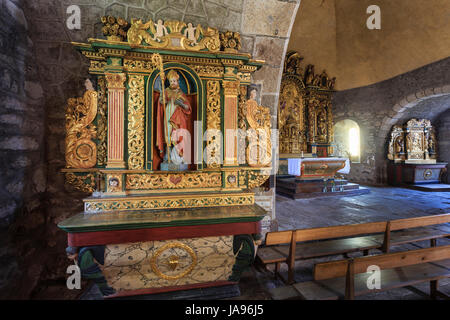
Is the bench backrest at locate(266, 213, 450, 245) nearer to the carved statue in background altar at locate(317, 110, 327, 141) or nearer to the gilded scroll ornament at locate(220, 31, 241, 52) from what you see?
the gilded scroll ornament at locate(220, 31, 241, 52)

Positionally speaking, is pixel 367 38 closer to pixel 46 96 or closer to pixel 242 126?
pixel 242 126

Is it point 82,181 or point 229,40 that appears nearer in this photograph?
point 82,181

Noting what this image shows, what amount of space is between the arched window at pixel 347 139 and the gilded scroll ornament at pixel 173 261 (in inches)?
446

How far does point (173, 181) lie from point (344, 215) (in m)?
4.19

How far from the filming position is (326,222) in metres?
4.23

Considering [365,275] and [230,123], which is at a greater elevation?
[230,123]

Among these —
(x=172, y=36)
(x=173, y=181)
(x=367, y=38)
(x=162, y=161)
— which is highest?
(x=367, y=38)

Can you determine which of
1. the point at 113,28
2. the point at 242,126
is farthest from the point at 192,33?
the point at 242,126

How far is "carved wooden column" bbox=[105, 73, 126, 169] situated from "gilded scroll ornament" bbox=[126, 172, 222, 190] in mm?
245

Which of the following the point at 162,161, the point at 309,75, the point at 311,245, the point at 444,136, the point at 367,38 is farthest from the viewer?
the point at 309,75

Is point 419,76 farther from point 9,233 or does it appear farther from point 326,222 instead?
point 9,233

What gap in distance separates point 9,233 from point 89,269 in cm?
109

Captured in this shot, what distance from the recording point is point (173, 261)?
2.20 metres
